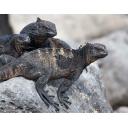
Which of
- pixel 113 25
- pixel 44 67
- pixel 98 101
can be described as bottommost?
pixel 113 25

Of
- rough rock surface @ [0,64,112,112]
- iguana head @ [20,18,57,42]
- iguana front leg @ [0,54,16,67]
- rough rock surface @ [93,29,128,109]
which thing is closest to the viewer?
rough rock surface @ [0,64,112,112]

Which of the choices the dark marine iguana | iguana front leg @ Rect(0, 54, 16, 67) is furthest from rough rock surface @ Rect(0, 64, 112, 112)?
the dark marine iguana

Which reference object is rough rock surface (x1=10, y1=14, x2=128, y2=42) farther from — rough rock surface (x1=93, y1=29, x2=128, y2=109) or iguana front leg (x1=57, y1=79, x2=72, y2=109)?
iguana front leg (x1=57, y1=79, x2=72, y2=109)

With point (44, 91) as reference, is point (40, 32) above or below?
above

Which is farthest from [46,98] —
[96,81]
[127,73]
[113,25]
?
[113,25]

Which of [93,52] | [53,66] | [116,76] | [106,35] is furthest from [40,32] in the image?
[106,35]

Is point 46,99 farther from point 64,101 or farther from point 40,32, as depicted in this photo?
point 40,32

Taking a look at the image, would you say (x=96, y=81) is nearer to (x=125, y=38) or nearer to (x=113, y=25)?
(x=125, y=38)
